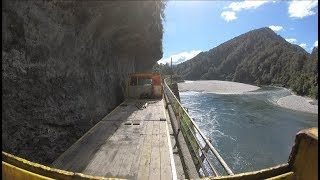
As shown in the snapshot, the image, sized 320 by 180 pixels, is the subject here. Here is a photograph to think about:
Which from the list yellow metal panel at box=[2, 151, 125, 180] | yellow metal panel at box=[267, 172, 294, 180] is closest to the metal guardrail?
yellow metal panel at box=[267, 172, 294, 180]

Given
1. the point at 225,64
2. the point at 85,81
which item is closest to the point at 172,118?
the point at 85,81

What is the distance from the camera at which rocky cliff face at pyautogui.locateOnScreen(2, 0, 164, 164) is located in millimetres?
5945

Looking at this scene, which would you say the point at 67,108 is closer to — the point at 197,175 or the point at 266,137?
the point at 197,175

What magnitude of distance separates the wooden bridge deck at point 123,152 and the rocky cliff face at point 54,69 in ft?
3.20

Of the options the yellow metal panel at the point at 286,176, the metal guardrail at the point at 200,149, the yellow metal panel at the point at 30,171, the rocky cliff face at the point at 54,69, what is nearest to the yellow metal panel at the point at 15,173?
the yellow metal panel at the point at 30,171

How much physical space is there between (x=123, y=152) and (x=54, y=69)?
3.47m

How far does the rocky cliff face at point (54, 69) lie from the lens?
595 cm

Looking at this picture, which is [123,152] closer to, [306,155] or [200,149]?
[200,149]

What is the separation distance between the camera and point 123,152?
20.7 ft

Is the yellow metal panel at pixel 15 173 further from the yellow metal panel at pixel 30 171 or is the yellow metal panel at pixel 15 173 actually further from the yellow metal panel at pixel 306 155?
the yellow metal panel at pixel 306 155

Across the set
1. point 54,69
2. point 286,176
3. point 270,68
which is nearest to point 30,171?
point 286,176

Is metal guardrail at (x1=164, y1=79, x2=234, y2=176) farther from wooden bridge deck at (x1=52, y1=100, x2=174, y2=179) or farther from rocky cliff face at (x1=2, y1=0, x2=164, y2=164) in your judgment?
rocky cliff face at (x1=2, y1=0, x2=164, y2=164)

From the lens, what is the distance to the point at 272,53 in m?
148

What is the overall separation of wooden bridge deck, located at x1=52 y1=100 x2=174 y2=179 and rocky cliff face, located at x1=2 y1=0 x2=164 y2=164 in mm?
976
